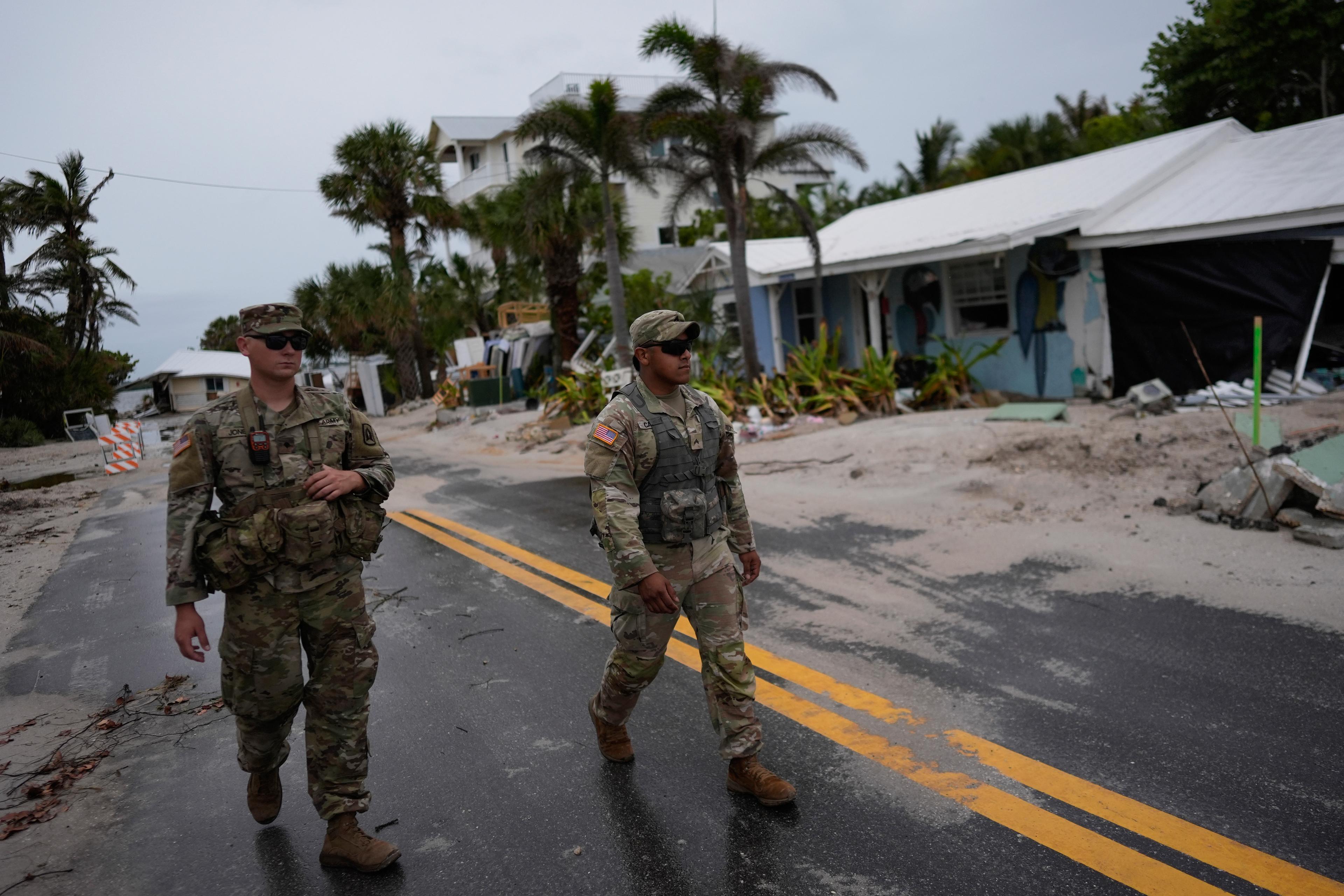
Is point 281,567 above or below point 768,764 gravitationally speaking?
above

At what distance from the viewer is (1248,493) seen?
20.6 feet

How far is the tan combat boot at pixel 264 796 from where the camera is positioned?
3.25 meters

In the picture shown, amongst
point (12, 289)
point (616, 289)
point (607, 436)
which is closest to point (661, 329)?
point (607, 436)

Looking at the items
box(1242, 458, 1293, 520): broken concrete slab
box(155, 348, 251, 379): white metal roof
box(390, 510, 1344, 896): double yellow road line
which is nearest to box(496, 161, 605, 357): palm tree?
box(1242, 458, 1293, 520): broken concrete slab

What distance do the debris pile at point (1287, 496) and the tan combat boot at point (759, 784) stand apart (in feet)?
14.3

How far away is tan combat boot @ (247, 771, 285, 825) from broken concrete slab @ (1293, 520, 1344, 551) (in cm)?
589

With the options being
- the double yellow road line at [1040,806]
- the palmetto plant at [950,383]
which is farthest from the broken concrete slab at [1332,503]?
the palmetto plant at [950,383]

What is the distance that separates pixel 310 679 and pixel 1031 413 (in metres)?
9.19

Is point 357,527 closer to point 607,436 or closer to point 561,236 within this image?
point 607,436

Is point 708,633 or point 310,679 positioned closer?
point 310,679

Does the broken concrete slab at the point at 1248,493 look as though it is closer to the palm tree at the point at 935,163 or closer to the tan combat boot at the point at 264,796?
the tan combat boot at the point at 264,796

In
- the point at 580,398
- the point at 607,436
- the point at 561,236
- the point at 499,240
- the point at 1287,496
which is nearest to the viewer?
the point at 607,436

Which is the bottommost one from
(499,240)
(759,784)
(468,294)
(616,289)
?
(759,784)

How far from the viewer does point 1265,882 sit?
2541mm
